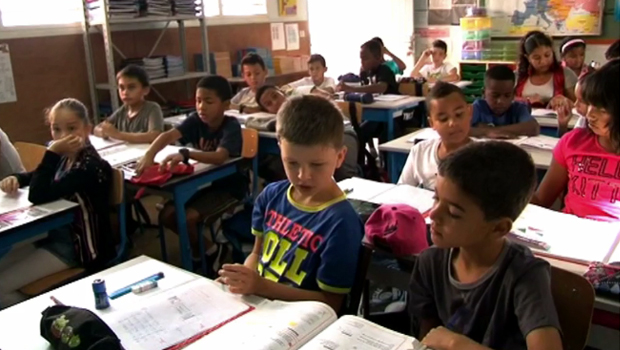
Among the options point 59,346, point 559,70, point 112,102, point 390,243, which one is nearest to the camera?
point 59,346

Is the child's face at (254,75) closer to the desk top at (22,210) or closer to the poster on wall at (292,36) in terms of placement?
the poster on wall at (292,36)

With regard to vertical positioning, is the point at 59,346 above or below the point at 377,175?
above

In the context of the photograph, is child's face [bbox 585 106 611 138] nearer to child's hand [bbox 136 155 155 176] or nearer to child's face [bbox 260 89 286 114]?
child's hand [bbox 136 155 155 176]

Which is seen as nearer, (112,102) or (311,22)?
(112,102)

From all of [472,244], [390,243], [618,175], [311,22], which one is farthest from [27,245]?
[311,22]

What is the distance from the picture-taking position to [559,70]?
13.7 feet

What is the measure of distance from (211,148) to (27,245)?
1114 mm

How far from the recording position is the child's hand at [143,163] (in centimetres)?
293

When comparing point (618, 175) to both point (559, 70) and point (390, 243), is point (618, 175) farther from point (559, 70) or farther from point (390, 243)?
point (559, 70)

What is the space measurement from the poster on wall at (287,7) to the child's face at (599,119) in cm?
505

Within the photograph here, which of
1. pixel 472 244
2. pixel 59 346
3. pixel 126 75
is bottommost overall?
pixel 59 346

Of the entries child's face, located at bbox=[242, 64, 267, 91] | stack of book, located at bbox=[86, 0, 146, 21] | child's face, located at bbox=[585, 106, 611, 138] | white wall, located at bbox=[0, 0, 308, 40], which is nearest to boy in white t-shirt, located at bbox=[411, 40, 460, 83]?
white wall, located at bbox=[0, 0, 308, 40]

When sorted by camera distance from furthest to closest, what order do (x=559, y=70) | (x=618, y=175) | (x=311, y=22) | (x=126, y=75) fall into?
(x=311, y=22) → (x=559, y=70) → (x=126, y=75) → (x=618, y=175)

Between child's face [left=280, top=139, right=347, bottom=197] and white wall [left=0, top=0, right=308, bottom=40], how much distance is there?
363cm
